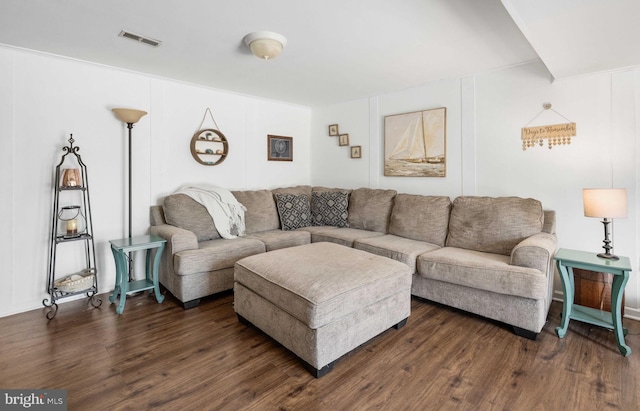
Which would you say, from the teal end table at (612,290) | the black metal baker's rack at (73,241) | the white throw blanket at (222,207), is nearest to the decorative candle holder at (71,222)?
the black metal baker's rack at (73,241)

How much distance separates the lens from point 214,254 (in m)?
2.87

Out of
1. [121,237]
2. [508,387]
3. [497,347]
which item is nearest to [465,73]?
[497,347]

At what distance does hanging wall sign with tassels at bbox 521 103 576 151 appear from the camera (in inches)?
109

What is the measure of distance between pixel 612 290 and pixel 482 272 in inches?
31.3

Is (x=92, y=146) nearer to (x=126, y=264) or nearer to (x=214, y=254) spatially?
(x=126, y=264)

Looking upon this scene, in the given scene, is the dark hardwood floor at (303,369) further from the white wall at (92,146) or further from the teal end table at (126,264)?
the white wall at (92,146)

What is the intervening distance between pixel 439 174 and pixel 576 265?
1657mm

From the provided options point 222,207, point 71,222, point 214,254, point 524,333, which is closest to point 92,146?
point 71,222

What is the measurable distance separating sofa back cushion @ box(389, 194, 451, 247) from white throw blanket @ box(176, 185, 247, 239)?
173cm

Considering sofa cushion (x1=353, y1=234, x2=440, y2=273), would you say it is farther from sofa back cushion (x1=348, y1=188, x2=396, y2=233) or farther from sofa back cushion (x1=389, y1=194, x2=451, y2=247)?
sofa back cushion (x1=348, y1=188, x2=396, y2=233)

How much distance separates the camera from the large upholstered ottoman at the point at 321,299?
70.7 inches

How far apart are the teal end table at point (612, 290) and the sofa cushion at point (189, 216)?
121 inches

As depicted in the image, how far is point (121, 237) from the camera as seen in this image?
3.20m

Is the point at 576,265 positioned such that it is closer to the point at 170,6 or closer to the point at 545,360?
the point at 545,360
